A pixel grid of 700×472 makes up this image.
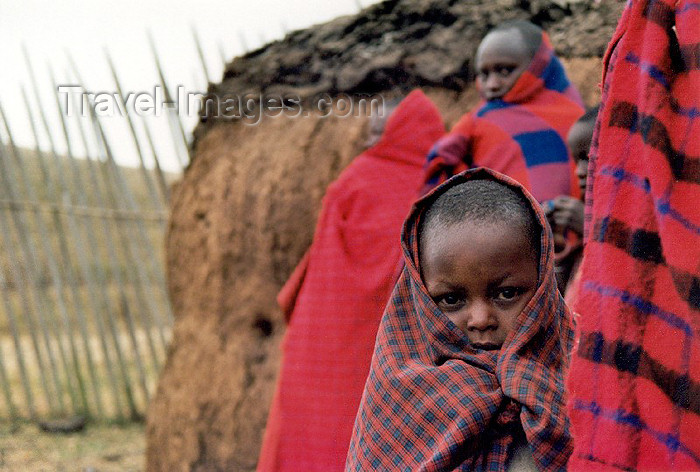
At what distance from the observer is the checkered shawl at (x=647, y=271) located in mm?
1118

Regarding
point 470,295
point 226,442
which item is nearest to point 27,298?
point 226,442

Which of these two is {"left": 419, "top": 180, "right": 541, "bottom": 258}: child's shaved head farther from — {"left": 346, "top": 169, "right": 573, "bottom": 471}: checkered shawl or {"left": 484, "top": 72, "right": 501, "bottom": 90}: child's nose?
{"left": 484, "top": 72, "right": 501, "bottom": 90}: child's nose

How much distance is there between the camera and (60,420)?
6.69m

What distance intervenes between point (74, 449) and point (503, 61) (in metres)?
5.03

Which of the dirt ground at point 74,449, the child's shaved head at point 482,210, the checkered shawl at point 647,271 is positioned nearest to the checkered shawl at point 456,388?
the child's shaved head at point 482,210

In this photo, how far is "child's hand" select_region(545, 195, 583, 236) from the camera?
2474 mm

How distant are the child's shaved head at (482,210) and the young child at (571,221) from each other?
0.90m

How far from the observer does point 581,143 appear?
95.9 inches

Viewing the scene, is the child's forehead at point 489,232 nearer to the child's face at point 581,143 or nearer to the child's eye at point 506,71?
the child's face at point 581,143

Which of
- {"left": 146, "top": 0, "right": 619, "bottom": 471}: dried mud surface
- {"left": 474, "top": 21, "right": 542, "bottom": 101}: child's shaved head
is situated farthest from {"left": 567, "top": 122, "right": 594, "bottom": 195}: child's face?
{"left": 146, "top": 0, "right": 619, "bottom": 471}: dried mud surface

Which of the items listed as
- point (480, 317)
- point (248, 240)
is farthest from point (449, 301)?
point (248, 240)

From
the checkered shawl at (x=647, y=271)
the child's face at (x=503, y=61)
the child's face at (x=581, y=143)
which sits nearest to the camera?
the checkered shawl at (x=647, y=271)

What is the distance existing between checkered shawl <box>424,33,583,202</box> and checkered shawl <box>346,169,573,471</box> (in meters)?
1.17

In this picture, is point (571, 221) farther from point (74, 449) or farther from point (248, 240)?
point (74, 449)
